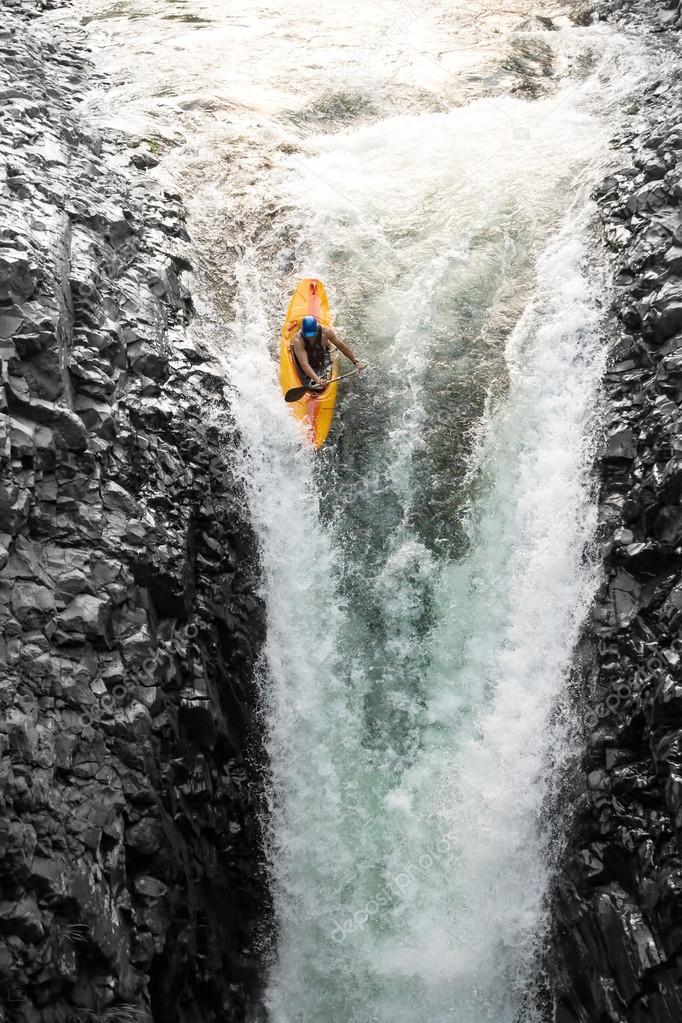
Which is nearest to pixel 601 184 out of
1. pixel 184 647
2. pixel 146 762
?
pixel 184 647

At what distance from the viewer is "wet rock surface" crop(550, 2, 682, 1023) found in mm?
7258

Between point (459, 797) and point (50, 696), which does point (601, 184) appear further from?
point (50, 696)

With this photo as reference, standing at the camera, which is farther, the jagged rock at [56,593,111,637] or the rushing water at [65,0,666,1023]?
the rushing water at [65,0,666,1023]

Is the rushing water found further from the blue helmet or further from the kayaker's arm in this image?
the blue helmet

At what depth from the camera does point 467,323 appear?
11203mm

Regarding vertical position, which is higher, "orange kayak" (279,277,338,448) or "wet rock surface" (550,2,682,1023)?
"orange kayak" (279,277,338,448)

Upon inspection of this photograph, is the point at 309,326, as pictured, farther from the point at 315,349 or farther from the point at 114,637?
the point at 114,637

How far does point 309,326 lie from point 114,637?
4.54 m

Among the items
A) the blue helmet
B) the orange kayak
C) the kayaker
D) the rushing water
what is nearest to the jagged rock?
the rushing water

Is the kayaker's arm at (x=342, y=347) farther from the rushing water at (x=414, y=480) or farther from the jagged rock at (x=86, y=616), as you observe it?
the jagged rock at (x=86, y=616)

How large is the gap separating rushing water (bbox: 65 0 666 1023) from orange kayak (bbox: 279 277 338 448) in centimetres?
18

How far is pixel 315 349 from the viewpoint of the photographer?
1063 centimetres

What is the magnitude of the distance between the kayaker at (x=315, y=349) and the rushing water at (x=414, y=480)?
0.43 metres

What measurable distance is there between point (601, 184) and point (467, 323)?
3075mm
